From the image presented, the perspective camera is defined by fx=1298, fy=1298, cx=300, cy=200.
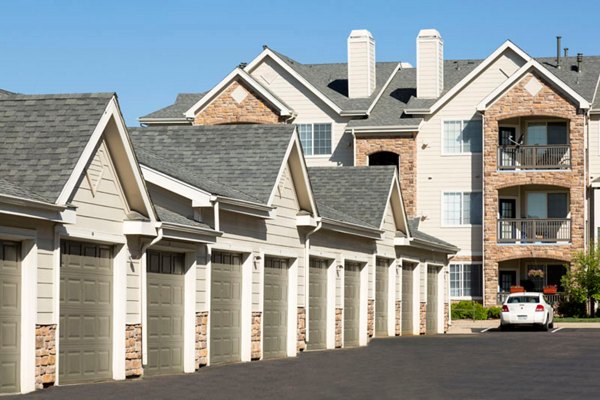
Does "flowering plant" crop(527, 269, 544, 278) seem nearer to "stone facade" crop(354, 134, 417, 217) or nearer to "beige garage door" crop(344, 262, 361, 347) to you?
"stone facade" crop(354, 134, 417, 217)

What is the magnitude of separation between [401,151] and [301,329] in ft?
105

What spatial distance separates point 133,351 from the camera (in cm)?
2212

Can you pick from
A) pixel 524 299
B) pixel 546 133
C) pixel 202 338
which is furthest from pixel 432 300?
pixel 202 338

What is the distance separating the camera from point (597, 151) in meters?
62.7

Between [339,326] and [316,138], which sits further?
[316,138]

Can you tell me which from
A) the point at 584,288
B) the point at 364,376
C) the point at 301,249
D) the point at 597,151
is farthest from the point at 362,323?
the point at 597,151

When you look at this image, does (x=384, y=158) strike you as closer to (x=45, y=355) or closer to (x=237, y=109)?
(x=237, y=109)

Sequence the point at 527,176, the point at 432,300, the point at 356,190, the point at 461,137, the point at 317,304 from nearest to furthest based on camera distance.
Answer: the point at 317,304, the point at 356,190, the point at 432,300, the point at 527,176, the point at 461,137

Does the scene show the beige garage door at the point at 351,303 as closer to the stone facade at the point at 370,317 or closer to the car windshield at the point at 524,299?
the stone facade at the point at 370,317

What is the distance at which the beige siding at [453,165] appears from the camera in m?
63.4

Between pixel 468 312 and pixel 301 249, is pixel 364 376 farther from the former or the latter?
pixel 468 312

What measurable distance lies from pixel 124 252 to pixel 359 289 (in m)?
16.4

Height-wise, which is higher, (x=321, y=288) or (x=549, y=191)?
(x=549, y=191)

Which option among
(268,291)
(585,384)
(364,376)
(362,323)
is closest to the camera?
(585,384)
